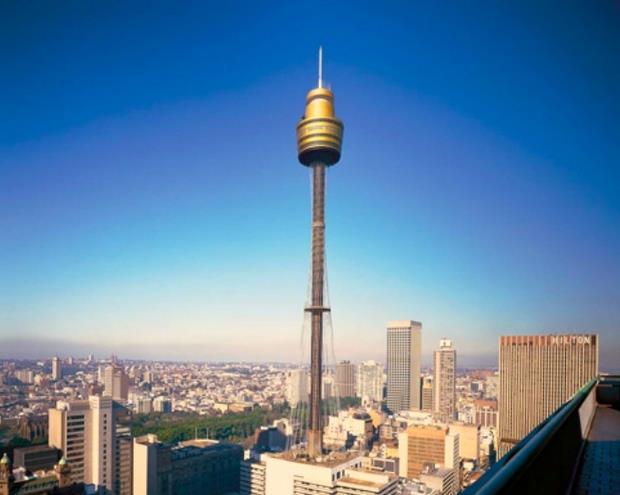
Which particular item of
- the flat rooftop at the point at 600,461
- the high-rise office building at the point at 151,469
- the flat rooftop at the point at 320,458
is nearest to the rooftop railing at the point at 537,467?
the flat rooftop at the point at 600,461

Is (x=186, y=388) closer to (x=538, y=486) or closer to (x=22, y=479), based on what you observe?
(x=22, y=479)

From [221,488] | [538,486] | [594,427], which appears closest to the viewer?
[538,486]

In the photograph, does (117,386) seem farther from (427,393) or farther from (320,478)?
(320,478)

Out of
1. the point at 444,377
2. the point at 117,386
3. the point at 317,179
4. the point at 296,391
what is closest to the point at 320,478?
the point at 317,179

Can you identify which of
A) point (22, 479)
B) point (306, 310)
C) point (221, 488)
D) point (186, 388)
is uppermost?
point (306, 310)

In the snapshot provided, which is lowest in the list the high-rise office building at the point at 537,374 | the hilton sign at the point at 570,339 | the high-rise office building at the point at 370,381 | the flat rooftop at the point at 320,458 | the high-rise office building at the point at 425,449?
the high-rise office building at the point at 370,381

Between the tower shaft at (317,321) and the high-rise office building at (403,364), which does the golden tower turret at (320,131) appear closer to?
the tower shaft at (317,321)

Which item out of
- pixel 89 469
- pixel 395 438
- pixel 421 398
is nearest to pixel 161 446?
pixel 89 469
